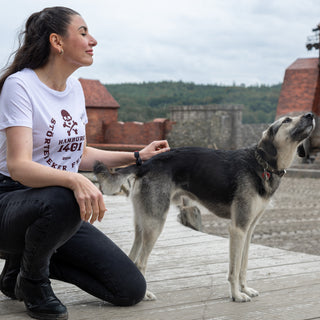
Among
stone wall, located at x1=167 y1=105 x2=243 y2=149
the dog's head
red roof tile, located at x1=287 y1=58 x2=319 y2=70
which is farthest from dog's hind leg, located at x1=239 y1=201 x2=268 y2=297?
stone wall, located at x1=167 y1=105 x2=243 y2=149

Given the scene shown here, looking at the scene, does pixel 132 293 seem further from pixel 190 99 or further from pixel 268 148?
pixel 190 99

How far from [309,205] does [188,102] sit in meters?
41.6

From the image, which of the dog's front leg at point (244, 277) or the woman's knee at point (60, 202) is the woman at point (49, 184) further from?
the dog's front leg at point (244, 277)

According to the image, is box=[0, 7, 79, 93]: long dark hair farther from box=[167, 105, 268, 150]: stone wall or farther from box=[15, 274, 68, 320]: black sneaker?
box=[167, 105, 268, 150]: stone wall

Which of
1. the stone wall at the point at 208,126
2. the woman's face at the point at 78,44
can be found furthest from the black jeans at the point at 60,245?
the stone wall at the point at 208,126

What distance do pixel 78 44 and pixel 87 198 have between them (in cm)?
87

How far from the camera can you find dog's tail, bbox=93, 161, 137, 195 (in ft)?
10.0

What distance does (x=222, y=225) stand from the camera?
8258mm

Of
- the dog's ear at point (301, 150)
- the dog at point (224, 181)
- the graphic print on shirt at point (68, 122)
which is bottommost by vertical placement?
the dog at point (224, 181)

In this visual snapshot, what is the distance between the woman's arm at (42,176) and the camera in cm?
223

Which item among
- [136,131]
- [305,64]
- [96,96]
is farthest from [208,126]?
[96,96]

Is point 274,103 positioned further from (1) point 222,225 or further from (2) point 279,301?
(2) point 279,301

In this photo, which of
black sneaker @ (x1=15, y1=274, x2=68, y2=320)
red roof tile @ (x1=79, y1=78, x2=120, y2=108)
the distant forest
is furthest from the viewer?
the distant forest

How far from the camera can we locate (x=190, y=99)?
51.8m
